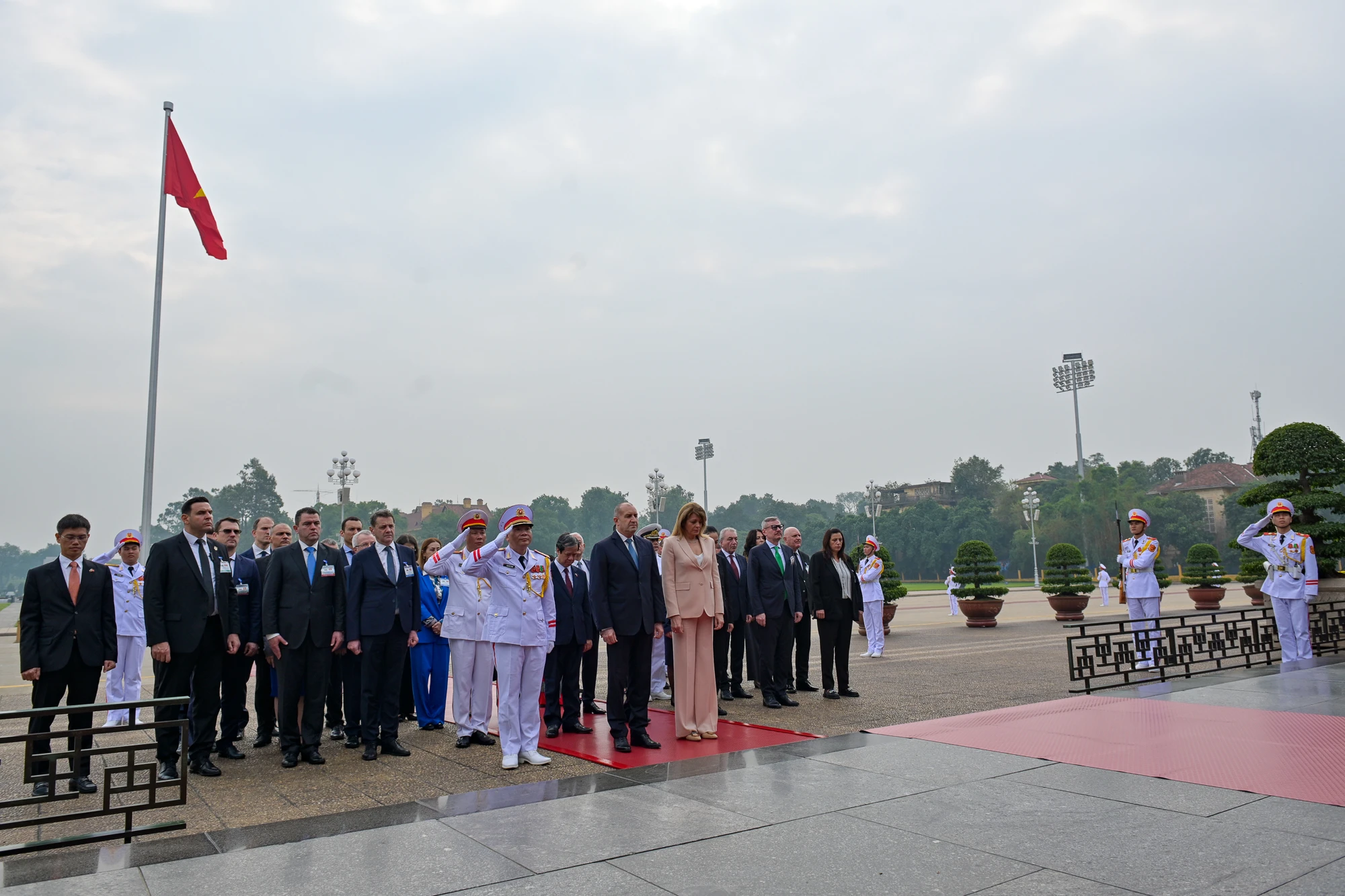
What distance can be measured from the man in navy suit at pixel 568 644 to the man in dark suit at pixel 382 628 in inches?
52.7

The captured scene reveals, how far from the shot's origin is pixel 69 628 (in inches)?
226

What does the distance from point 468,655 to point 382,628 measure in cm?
101

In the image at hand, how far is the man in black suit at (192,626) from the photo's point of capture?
19.5 ft

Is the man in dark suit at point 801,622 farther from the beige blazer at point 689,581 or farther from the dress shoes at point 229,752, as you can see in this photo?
the dress shoes at point 229,752

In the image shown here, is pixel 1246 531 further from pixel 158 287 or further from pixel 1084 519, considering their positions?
pixel 1084 519

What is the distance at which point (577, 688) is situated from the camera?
309 inches

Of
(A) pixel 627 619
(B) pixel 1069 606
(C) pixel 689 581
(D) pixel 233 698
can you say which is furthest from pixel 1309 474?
(D) pixel 233 698

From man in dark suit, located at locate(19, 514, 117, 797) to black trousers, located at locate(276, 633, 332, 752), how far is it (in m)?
1.13

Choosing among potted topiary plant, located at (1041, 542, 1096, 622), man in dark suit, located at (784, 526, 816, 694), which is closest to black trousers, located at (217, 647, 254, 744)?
man in dark suit, located at (784, 526, 816, 694)

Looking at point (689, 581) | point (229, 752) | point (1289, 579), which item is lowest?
point (229, 752)

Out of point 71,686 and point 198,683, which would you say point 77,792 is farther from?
point 198,683

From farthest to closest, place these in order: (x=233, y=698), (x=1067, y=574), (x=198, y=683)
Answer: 1. (x=1067, y=574)
2. (x=233, y=698)
3. (x=198, y=683)

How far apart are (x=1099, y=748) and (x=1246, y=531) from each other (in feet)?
23.2

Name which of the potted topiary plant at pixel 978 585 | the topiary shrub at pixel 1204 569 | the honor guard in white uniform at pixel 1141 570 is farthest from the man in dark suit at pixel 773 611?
the topiary shrub at pixel 1204 569
